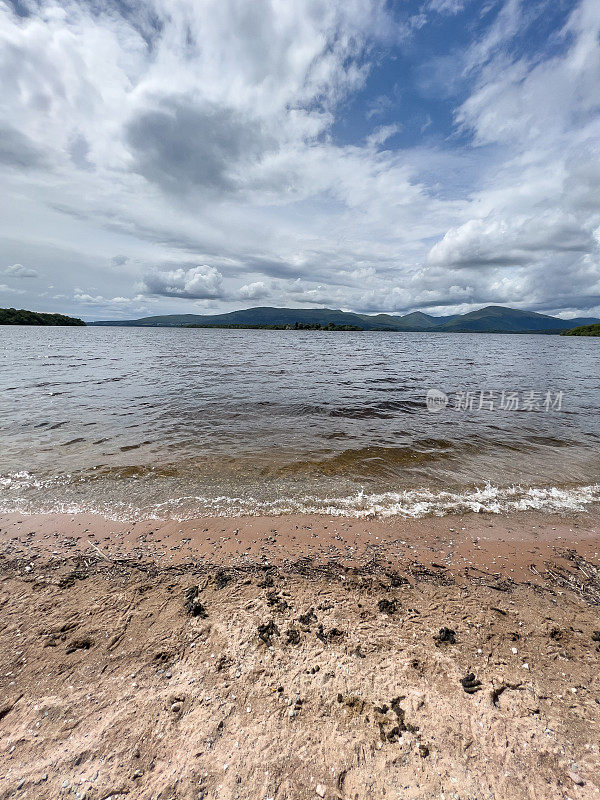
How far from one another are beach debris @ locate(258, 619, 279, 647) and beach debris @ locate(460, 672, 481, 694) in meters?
2.49

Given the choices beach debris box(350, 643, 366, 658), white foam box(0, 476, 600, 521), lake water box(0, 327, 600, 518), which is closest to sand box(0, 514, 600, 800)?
beach debris box(350, 643, 366, 658)

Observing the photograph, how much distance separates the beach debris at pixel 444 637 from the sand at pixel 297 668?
0.03 m

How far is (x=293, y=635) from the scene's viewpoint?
4633 millimetres

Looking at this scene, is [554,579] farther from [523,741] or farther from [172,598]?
[172,598]

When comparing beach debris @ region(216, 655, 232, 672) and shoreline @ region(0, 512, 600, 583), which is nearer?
beach debris @ region(216, 655, 232, 672)

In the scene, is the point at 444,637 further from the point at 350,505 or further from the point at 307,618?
the point at 350,505

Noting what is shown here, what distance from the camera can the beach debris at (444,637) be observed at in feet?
14.8

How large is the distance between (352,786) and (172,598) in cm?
353

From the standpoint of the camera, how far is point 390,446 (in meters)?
13.0

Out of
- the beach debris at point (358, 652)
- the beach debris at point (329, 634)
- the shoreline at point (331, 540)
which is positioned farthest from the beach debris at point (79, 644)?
the beach debris at point (358, 652)

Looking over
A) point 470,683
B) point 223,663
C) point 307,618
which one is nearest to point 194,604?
point 223,663

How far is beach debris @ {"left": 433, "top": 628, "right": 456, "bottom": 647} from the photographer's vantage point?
4.53 meters

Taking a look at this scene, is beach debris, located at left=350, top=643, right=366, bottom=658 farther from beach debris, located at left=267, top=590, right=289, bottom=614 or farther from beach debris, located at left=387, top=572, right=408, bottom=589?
beach debris, located at left=387, top=572, right=408, bottom=589

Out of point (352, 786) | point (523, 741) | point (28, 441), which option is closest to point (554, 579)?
point (523, 741)
